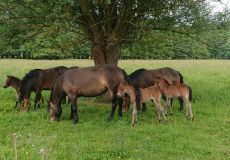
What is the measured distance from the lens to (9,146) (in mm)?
8680

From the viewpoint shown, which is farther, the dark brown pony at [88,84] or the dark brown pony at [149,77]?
the dark brown pony at [149,77]

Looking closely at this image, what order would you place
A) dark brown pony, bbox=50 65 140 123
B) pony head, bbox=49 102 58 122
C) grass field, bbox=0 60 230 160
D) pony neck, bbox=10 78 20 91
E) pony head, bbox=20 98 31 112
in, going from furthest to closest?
pony neck, bbox=10 78 20 91 → pony head, bbox=20 98 31 112 → dark brown pony, bbox=50 65 140 123 → pony head, bbox=49 102 58 122 → grass field, bbox=0 60 230 160

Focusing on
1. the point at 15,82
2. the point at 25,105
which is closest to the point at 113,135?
the point at 25,105

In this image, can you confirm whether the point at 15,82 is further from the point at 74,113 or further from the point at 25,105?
the point at 74,113

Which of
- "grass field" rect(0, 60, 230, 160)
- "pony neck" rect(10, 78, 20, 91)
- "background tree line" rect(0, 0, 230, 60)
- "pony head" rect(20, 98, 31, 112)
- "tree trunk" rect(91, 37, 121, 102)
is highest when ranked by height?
"background tree line" rect(0, 0, 230, 60)

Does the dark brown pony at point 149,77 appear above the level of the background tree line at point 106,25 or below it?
below

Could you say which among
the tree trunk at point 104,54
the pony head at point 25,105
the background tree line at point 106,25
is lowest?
the pony head at point 25,105

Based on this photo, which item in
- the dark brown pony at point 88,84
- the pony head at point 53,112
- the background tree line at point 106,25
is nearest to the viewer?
the pony head at point 53,112

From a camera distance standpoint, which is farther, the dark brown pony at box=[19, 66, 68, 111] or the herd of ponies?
the dark brown pony at box=[19, 66, 68, 111]

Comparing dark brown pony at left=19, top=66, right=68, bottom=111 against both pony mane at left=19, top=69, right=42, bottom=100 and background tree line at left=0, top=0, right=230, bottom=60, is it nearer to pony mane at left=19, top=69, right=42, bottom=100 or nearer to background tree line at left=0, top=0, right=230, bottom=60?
pony mane at left=19, top=69, right=42, bottom=100

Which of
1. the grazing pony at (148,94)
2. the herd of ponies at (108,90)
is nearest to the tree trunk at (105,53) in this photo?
the herd of ponies at (108,90)

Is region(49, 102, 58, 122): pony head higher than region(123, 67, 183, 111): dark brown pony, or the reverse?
region(123, 67, 183, 111): dark brown pony

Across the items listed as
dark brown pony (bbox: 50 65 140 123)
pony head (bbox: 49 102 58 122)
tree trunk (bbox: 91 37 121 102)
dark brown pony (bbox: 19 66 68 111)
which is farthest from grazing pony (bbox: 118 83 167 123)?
tree trunk (bbox: 91 37 121 102)

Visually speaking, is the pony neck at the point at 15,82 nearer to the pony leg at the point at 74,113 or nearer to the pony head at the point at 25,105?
the pony head at the point at 25,105
